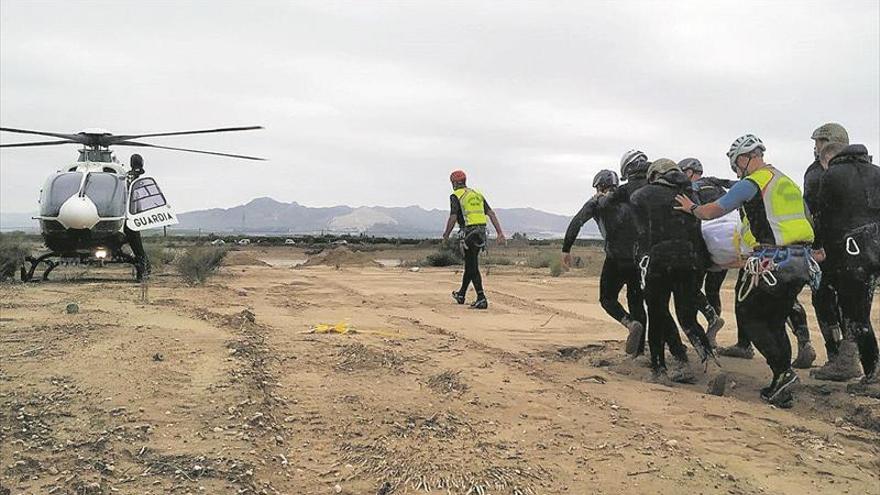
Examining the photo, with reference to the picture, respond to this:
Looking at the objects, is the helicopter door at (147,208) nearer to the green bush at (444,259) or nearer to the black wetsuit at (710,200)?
the black wetsuit at (710,200)

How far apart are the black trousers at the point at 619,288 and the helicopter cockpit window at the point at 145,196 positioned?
1196cm

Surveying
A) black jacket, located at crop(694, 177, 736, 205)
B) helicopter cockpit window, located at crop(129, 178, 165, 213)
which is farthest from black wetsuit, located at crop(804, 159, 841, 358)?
helicopter cockpit window, located at crop(129, 178, 165, 213)

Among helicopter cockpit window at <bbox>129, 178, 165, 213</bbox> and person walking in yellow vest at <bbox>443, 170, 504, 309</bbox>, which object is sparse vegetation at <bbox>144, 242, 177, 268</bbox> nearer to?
helicopter cockpit window at <bbox>129, 178, 165, 213</bbox>

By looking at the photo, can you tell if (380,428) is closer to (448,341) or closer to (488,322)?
(448,341)

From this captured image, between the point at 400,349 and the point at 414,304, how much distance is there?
477cm

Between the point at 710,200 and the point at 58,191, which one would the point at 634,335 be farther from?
the point at 58,191

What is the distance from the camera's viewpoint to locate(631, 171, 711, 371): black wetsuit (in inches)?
251

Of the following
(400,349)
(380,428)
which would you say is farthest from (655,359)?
(380,428)

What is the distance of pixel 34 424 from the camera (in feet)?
14.3

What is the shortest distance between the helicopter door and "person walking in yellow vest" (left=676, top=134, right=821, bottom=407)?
13165 millimetres

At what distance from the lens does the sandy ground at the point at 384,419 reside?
3.83m

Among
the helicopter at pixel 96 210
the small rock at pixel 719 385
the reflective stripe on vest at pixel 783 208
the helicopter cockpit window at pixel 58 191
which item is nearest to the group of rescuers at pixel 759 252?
the reflective stripe on vest at pixel 783 208

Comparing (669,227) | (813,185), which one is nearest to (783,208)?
(669,227)

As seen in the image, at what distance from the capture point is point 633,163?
24.3 ft
